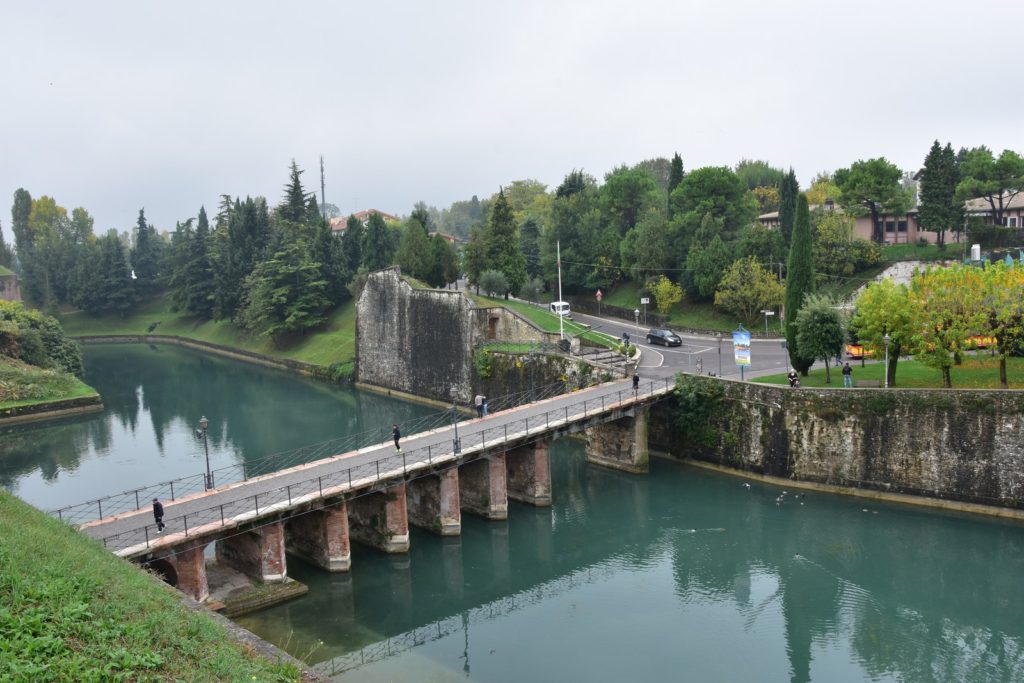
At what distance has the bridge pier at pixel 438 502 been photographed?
29172mm

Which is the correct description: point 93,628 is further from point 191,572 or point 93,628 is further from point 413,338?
point 413,338

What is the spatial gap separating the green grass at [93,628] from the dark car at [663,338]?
3654 centimetres

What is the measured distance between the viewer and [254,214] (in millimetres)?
85250

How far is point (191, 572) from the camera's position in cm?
2252

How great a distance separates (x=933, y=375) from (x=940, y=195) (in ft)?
78.2

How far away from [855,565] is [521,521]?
11618mm

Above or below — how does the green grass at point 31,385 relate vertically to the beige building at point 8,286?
below

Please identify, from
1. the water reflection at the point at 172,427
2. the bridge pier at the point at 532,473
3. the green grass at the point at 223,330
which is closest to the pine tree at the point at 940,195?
the water reflection at the point at 172,427

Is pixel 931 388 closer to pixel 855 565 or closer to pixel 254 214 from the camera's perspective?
pixel 855 565

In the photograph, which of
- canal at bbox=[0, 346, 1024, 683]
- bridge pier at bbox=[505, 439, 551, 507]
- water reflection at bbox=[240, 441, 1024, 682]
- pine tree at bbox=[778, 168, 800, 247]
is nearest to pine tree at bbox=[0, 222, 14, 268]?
canal at bbox=[0, 346, 1024, 683]

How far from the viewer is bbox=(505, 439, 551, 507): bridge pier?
32625mm

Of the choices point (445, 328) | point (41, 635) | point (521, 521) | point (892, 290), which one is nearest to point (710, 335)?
point (445, 328)

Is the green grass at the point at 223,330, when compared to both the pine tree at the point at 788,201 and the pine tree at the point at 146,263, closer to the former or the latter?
the pine tree at the point at 146,263

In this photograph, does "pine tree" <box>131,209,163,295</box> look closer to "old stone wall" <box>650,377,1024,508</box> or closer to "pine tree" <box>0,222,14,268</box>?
"pine tree" <box>0,222,14,268</box>
